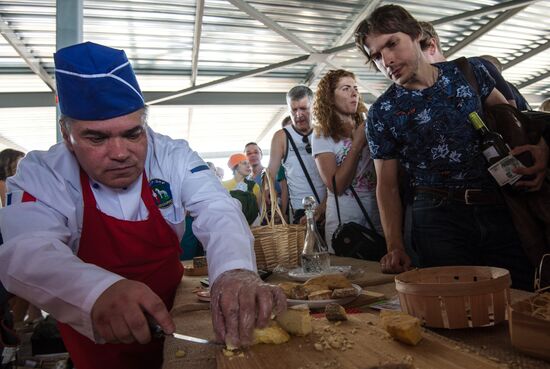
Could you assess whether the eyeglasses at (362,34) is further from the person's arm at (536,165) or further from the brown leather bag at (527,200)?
the person's arm at (536,165)

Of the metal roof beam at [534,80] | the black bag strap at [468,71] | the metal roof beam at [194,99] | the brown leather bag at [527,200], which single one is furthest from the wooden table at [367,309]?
the metal roof beam at [534,80]

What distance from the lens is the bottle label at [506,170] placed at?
5.36 ft

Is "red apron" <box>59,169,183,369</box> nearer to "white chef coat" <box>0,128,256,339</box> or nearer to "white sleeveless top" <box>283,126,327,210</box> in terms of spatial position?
"white chef coat" <box>0,128,256,339</box>

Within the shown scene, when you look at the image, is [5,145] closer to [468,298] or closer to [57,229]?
[57,229]

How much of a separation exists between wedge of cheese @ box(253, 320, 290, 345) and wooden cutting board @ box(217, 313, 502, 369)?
A: 0.01m

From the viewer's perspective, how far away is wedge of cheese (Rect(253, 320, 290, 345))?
1.08 m

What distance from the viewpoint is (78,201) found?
1.52 m

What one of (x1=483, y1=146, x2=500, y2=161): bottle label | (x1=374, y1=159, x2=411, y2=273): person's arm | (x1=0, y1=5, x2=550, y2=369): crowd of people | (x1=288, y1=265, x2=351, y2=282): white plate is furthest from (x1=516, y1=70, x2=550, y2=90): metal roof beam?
(x1=288, y1=265, x2=351, y2=282): white plate

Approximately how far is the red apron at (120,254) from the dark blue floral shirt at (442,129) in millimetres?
1075

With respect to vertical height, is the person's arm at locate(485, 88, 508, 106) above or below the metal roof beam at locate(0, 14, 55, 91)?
below

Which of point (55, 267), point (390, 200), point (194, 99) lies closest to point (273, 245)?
point (390, 200)

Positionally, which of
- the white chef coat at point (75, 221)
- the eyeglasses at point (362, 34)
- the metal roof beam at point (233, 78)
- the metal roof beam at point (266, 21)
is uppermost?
the metal roof beam at point (266, 21)

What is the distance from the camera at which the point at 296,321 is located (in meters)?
1.11

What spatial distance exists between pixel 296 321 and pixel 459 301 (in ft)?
1.26
